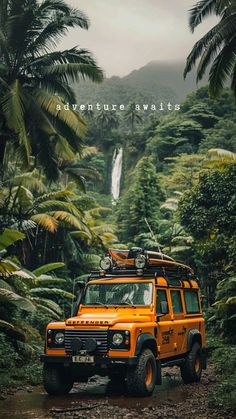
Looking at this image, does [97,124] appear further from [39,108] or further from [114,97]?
[39,108]

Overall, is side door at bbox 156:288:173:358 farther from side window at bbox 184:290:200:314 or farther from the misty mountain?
the misty mountain

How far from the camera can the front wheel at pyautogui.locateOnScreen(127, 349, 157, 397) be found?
8438 millimetres

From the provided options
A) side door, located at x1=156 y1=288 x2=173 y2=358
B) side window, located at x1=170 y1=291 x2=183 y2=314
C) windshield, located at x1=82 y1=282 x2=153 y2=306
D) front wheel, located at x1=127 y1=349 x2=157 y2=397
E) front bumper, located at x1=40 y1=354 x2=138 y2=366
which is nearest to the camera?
front bumper, located at x1=40 y1=354 x2=138 y2=366

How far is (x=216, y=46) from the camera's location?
47.8 feet

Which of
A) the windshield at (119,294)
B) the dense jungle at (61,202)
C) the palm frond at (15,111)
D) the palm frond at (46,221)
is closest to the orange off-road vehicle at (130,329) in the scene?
the windshield at (119,294)

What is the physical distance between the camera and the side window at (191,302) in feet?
37.5

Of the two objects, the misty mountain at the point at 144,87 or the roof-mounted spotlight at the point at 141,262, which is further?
the misty mountain at the point at 144,87

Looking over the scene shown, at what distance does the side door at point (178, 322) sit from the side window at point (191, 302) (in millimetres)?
371

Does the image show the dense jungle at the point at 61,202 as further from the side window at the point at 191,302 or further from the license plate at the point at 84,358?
the license plate at the point at 84,358

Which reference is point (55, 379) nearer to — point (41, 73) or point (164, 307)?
point (164, 307)

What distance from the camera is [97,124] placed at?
76500mm

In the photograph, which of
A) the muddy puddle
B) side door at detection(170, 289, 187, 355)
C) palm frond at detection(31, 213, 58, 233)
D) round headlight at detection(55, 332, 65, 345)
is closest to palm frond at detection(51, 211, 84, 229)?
palm frond at detection(31, 213, 58, 233)

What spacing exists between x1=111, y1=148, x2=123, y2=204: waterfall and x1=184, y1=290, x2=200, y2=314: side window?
52.4m

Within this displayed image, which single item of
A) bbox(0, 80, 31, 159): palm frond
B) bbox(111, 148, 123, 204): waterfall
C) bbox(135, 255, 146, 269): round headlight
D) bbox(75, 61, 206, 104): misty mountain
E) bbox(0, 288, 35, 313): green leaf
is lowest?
bbox(0, 288, 35, 313): green leaf
